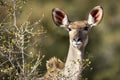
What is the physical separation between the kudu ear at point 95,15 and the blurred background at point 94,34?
980 cm

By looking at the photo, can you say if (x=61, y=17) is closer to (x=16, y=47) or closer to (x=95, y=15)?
(x=95, y=15)

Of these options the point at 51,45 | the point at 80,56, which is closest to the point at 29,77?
the point at 80,56

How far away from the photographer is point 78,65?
9.48m

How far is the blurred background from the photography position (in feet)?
71.4

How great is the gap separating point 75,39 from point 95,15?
2.72 ft

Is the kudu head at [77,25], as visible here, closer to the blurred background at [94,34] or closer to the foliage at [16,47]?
the foliage at [16,47]

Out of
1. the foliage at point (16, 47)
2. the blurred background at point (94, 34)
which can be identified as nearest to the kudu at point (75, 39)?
the foliage at point (16, 47)

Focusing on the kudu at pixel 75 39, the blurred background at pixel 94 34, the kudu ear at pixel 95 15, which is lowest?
the blurred background at pixel 94 34

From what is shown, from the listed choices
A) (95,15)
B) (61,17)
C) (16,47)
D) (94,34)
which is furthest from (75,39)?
(94,34)

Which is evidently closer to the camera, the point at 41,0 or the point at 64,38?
the point at 64,38

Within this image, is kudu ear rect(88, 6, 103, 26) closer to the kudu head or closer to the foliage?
the kudu head

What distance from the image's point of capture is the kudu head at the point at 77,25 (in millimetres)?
9758

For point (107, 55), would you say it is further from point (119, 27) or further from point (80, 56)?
point (80, 56)

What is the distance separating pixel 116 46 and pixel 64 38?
245cm
